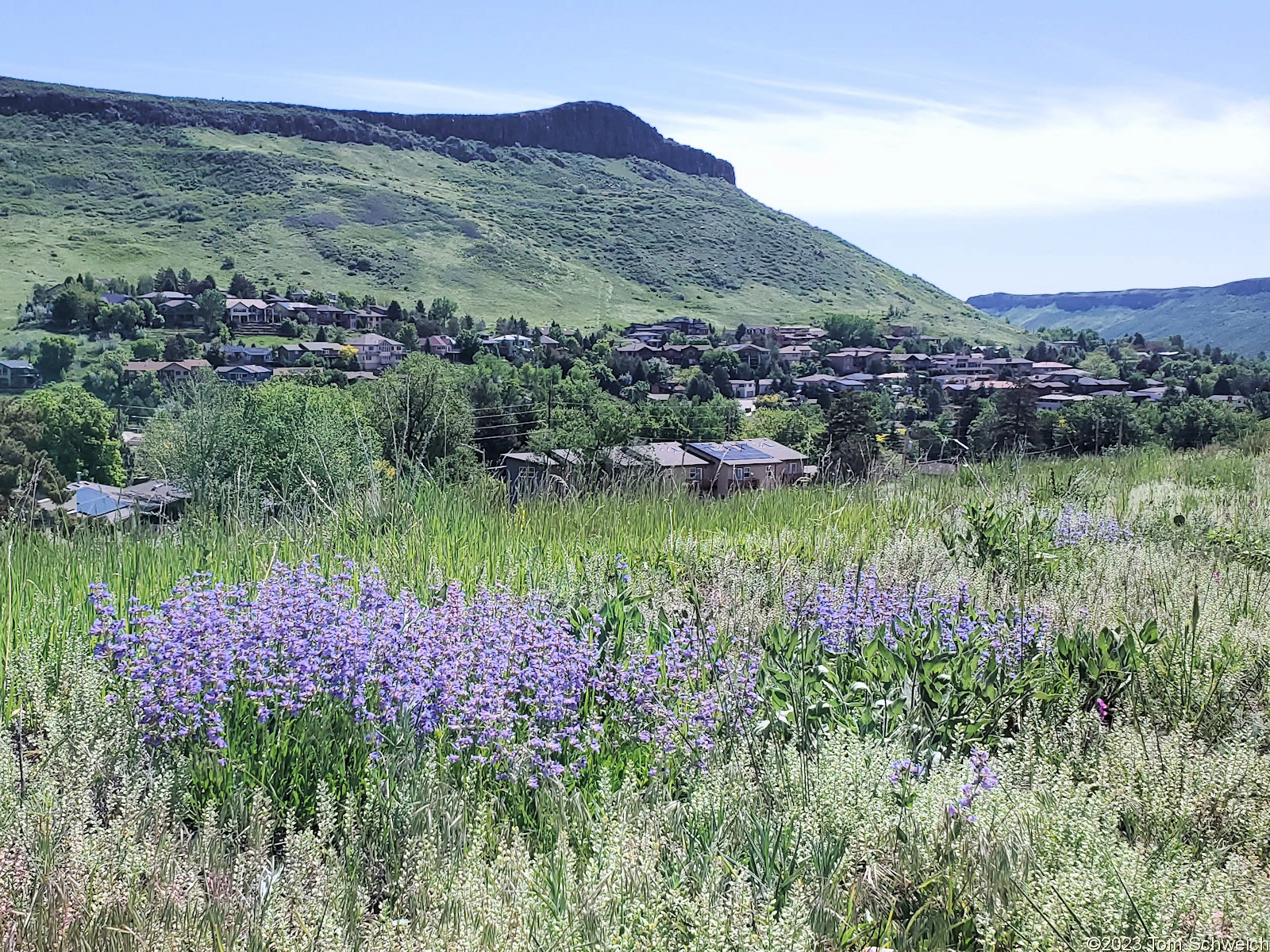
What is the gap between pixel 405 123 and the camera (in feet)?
533

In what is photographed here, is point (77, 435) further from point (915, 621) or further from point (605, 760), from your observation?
point (605, 760)

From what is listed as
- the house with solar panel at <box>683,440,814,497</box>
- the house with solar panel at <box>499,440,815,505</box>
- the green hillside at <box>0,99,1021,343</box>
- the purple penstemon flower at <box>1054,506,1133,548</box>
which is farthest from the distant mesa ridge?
the purple penstemon flower at <box>1054,506,1133,548</box>

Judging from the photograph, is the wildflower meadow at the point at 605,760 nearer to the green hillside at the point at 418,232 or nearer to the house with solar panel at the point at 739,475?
the house with solar panel at the point at 739,475

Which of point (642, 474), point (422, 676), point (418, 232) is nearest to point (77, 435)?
point (642, 474)

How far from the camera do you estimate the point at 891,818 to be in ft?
6.83

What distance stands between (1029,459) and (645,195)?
149 metres

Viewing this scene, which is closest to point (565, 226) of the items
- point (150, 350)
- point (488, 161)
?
point (488, 161)

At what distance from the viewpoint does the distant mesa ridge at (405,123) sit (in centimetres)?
13488

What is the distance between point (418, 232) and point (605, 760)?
5040 inches

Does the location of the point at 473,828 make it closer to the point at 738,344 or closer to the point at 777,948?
the point at 777,948

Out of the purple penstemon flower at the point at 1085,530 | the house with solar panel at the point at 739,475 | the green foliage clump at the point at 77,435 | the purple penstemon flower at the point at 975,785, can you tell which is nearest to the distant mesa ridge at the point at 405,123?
the green foliage clump at the point at 77,435

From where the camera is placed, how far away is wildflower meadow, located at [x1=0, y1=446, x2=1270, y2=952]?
5.74 feet

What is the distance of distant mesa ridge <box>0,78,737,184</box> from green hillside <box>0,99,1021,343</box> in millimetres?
2632

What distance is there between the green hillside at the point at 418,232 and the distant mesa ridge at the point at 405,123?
2632mm
